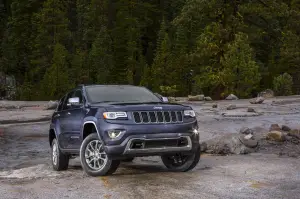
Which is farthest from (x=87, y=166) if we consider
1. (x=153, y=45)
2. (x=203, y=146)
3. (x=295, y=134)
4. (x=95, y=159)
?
(x=153, y=45)

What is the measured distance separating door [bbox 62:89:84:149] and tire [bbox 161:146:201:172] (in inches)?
73.2

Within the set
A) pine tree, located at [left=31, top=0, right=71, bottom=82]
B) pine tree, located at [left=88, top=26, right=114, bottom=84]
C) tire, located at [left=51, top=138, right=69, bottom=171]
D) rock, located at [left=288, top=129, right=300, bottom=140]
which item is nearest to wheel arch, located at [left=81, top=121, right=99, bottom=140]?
tire, located at [left=51, top=138, right=69, bottom=171]

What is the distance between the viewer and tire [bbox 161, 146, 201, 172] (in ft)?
31.1

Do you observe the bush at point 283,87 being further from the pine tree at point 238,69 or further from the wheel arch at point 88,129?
the wheel arch at point 88,129

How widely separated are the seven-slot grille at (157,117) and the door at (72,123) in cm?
134

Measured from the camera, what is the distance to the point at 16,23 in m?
65.4

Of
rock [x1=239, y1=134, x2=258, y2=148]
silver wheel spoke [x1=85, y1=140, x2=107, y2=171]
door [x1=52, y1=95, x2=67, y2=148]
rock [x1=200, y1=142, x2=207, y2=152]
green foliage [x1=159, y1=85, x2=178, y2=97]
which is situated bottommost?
green foliage [x1=159, y1=85, x2=178, y2=97]

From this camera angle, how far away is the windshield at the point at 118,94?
31.9 ft

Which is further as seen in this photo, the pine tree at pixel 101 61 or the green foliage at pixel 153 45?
the pine tree at pixel 101 61

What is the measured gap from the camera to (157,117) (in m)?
8.80

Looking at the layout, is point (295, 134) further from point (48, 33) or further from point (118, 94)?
point (48, 33)

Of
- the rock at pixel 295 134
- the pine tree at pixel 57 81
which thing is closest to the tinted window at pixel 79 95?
the rock at pixel 295 134

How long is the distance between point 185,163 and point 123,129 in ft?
5.85

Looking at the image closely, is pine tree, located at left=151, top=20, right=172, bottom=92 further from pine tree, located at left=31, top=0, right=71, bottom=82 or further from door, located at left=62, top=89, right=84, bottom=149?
door, located at left=62, top=89, right=84, bottom=149
